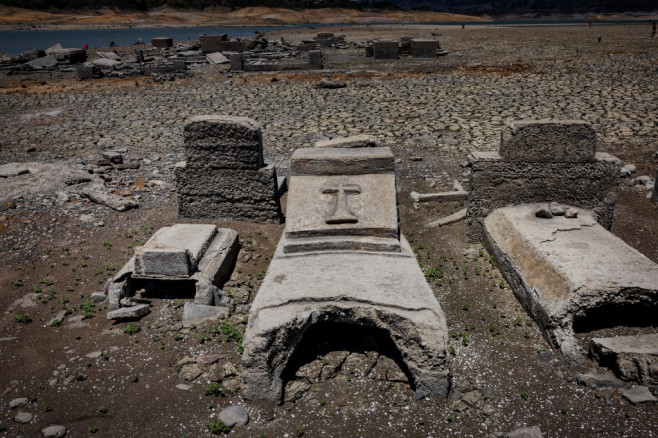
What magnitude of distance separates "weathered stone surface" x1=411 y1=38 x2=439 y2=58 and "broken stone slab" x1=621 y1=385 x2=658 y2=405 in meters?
23.7

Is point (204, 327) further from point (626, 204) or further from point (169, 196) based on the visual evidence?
point (626, 204)

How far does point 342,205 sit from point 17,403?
3.71 meters

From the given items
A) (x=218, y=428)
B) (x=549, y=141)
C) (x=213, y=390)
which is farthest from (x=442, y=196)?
(x=218, y=428)

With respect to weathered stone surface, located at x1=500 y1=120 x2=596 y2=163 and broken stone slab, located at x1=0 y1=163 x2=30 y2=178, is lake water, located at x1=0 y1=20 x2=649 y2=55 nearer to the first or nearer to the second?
broken stone slab, located at x1=0 y1=163 x2=30 y2=178

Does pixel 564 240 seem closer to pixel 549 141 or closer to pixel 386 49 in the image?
pixel 549 141

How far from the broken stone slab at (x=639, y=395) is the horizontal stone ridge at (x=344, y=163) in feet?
11.2

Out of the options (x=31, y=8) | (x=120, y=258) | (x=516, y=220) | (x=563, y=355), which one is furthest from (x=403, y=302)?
(x=31, y=8)

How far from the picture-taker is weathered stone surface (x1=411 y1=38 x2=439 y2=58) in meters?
24.9

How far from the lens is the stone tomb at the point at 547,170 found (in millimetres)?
5980

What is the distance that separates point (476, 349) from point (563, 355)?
779 millimetres

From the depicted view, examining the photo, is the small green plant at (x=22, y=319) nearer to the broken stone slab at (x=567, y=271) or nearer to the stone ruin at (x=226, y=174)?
the stone ruin at (x=226, y=174)

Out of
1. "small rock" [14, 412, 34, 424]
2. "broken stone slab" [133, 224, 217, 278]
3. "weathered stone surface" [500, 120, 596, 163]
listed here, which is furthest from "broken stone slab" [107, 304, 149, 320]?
"weathered stone surface" [500, 120, 596, 163]

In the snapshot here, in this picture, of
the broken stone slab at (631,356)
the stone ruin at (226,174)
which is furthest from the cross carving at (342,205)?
the broken stone slab at (631,356)

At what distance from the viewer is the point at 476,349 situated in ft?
15.2
